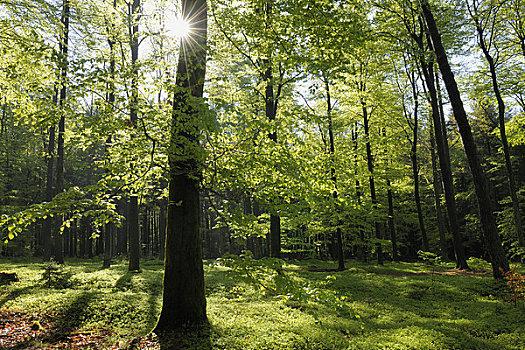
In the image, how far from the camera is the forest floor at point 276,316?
5965 millimetres

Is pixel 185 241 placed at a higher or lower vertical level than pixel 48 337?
higher

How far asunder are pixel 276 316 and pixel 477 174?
30.0 ft

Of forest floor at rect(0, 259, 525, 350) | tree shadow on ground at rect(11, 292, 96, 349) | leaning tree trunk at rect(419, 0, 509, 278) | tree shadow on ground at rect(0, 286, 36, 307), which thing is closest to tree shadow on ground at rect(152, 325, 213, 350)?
forest floor at rect(0, 259, 525, 350)

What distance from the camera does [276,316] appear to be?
8.32m

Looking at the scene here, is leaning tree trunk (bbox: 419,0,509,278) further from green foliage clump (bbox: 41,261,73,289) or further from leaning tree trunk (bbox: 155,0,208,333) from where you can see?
green foliage clump (bbox: 41,261,73,289)

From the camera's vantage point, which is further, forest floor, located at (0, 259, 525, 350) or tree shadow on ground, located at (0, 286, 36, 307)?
tree shadow on ground, located at (0, 286, 36, 307)

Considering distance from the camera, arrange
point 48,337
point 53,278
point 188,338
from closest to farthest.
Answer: point 188,338 < point 48,337 < point 53,278

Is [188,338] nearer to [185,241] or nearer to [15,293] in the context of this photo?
[185,241]

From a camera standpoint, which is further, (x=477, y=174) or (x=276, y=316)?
(x=477, y=174)

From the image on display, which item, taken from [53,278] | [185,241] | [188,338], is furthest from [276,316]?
[53,278]

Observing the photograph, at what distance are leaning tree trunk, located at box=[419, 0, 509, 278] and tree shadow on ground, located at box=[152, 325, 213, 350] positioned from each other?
10.4 meters

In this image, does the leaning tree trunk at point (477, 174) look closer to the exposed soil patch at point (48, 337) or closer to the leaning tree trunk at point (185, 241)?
A: the leaning tree trunk at point (185, 241)

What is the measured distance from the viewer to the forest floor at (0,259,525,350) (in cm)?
596

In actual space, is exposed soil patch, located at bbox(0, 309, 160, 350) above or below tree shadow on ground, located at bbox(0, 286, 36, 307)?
below
